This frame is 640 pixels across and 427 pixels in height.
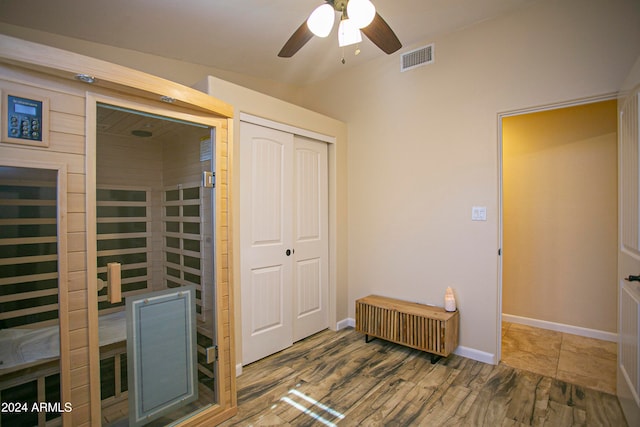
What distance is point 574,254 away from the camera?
129 inches

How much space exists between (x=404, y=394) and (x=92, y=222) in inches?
86.6

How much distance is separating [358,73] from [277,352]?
2.97 m

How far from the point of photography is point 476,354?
2.73 metres

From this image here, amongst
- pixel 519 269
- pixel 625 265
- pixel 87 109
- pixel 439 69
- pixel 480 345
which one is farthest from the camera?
pixel 519 269

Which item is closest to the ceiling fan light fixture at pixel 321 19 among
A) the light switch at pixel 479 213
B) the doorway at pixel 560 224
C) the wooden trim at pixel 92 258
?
the wooden trim at pixel 92 258

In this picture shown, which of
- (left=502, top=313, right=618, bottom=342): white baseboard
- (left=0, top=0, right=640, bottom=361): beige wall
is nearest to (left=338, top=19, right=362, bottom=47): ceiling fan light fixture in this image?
(left=0, top=0, right=640, bottom=361): beige wall

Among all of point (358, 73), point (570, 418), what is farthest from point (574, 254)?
point (358, 73)

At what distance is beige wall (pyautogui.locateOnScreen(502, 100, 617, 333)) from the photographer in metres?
3.12

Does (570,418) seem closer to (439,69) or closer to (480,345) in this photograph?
(480,345)

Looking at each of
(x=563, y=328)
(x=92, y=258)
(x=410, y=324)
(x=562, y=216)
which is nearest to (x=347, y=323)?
(x=410, y=324)

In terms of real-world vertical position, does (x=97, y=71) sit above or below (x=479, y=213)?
above

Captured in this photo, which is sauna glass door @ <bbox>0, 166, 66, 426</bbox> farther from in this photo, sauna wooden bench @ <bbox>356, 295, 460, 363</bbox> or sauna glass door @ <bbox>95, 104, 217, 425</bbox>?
sauna wooden bench @ <bbox>356, 295, 460, 363</bbox>

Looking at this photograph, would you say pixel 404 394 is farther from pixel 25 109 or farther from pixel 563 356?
pixel 25 109

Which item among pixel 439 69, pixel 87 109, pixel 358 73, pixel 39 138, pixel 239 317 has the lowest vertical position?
pixel 239 317
